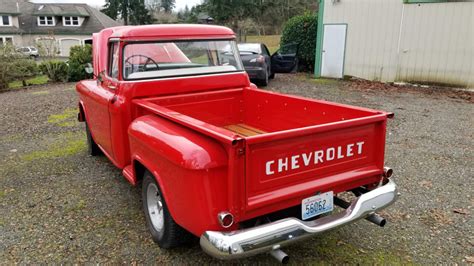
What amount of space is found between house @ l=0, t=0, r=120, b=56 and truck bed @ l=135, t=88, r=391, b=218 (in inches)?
1836

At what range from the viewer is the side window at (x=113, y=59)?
4323 mm

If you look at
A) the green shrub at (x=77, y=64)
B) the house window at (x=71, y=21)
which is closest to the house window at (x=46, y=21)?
the house window at (x=71, y=21)

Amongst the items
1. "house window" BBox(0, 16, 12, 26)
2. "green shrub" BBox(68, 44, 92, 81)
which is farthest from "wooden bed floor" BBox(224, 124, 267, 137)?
"house window" BBox(0, 16, 12, 26)

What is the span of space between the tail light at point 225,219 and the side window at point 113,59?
2.42 metres

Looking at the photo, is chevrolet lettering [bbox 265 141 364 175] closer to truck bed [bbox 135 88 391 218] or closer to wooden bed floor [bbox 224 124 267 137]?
truck bed [bbox 135 88 391 218]

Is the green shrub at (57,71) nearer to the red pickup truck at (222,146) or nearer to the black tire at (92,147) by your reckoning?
the black tire at (92,147)

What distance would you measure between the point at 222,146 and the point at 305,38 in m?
15.0

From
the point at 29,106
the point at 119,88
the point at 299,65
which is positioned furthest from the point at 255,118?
the point at 299,65

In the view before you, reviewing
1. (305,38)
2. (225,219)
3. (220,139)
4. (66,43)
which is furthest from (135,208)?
(66,43)

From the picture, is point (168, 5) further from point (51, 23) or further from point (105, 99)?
point (105, 99)

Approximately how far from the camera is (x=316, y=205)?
298 centimetres

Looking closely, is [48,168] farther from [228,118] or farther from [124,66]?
[228,118]

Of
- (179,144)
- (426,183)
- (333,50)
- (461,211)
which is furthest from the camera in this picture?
(333,50)

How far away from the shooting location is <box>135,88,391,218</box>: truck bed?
2637 mm
